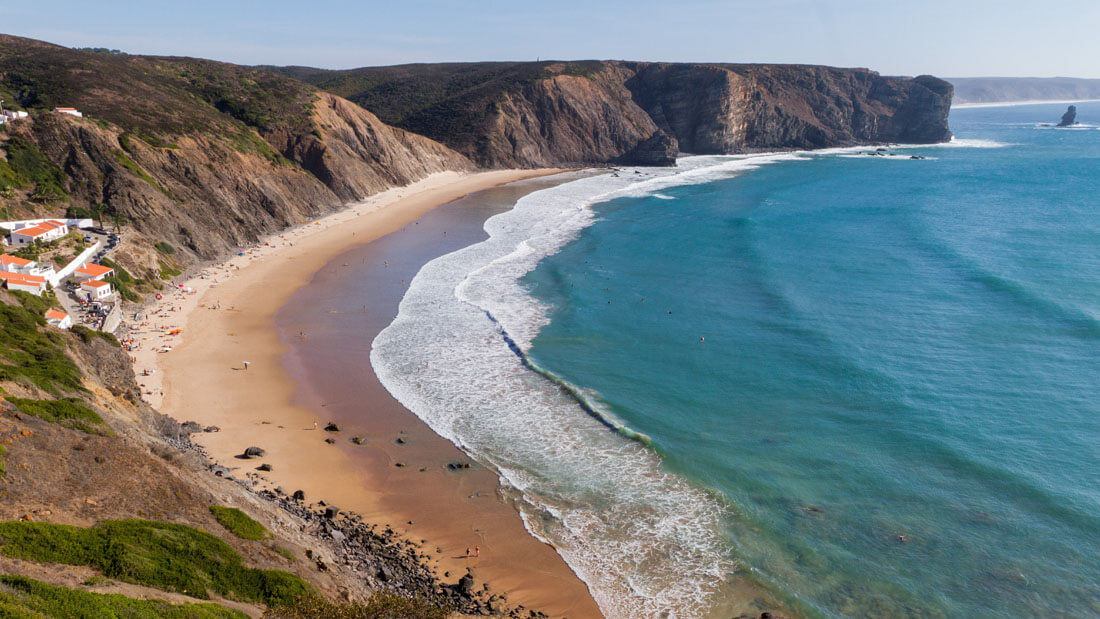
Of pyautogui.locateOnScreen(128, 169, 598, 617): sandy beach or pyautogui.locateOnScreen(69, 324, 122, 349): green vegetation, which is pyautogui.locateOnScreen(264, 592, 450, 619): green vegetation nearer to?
pyautogui.locateOnScreen(128, 169, 598, 617): sandy beach

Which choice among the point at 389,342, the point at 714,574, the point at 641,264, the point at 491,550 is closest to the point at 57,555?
the point at 491,550

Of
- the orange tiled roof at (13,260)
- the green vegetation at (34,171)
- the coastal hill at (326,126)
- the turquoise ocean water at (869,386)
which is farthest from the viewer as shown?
the coastal hill at (326,126)

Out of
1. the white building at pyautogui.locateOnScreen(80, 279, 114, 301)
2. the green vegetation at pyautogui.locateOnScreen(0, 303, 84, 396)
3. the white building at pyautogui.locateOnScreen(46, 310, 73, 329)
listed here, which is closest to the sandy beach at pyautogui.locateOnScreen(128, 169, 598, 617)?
the white building at pyautogui.locateOnScreen(80, 279, 114, 301)

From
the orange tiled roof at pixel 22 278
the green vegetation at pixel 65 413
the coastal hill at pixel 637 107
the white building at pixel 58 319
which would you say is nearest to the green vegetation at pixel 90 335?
the white building at pixel 58 319

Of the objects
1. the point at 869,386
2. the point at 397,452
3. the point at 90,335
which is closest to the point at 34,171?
the point at 90,335

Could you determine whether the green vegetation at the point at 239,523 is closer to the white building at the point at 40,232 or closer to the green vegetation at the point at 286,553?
the green vegetation at the point at 286,553

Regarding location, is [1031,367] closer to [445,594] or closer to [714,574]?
[714,574]

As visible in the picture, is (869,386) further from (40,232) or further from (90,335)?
(40,232)
